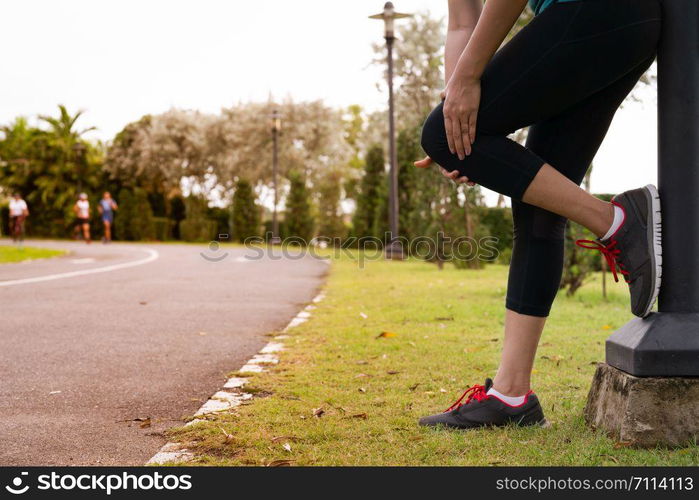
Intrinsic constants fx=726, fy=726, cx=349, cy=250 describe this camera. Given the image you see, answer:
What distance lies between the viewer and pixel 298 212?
31391 millimetres

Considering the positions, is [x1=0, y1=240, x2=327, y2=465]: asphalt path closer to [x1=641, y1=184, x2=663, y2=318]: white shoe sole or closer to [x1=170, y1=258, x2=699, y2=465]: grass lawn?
[x1=170, y1=258, x2=699, y2=465]: grass lawn

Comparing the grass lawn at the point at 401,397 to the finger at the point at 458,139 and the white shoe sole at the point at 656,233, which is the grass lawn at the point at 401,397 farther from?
the finger at the point at 458,139

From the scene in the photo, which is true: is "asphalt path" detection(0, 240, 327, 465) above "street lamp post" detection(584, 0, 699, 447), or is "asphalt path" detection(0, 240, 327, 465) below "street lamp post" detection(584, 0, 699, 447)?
below

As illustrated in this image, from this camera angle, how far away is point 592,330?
511cm

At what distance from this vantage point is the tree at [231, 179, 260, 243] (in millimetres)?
34188

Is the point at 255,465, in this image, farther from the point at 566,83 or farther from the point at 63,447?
the point at 566,83

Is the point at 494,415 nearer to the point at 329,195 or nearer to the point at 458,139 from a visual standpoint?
the point at 458,139

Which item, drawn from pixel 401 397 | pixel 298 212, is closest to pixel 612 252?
pixel 401 397

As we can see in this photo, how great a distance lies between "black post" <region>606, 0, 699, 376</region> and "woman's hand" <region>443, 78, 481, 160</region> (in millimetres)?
609

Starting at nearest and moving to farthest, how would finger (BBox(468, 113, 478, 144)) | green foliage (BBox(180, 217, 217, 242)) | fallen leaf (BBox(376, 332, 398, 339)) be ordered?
1. finger (BBox(468, 113, 478, 144))
2. fallen leaf (BBox(376, 332, 398, 339))
3. green foliage (BBox(180, 217, 217, 242))

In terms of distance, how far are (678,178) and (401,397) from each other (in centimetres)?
132

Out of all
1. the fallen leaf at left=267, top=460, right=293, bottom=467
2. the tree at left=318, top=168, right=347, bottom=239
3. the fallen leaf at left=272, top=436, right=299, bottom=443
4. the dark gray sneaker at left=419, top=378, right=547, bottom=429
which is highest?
the tree at left=318, top=168, right=347, bottom=239

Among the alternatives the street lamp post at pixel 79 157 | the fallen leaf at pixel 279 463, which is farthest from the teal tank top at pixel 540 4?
the street lamp post at pixel 79 157

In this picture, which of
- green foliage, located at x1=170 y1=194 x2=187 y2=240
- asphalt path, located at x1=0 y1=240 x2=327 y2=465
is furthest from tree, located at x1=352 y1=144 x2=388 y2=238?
asphalt path, located at x1=0 y1=240 x2=327 y2=465
